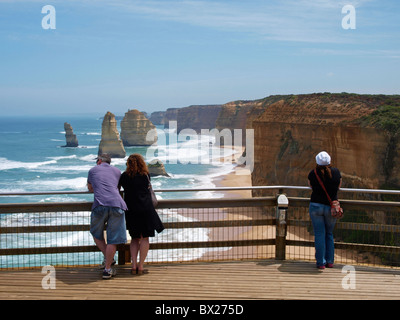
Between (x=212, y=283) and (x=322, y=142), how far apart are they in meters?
27.5

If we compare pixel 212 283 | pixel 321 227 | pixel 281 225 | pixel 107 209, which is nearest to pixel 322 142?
pixel 281 225

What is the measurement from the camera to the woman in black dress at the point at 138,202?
19.2 ft

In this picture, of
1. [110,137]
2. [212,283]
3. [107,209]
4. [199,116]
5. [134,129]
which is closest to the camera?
[212,283]

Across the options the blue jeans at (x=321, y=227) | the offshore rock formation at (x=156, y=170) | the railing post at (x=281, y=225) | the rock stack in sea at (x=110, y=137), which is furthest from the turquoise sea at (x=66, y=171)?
the blue jeans at (x=321, y=227)

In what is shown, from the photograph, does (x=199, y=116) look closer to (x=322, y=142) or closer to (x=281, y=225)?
(x=322, y=142)

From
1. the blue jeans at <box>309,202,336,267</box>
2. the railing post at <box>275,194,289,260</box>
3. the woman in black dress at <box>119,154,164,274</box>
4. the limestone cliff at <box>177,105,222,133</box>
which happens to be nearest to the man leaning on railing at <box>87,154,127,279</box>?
the woman in black dress at <box>119,154,164,274</box>

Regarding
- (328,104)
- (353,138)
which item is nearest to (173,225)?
(353,138)

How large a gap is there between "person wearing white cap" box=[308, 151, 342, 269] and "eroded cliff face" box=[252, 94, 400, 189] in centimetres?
2029

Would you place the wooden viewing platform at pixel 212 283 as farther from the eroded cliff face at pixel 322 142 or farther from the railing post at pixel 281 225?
the eroded cliff face at pixel 322 142

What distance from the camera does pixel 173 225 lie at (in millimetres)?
6516

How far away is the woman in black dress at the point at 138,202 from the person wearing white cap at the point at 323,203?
225cm

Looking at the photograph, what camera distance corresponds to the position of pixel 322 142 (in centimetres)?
3148
